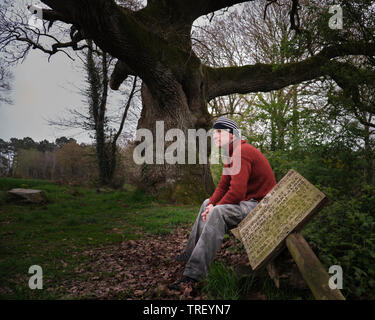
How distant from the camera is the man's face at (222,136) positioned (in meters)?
3.62

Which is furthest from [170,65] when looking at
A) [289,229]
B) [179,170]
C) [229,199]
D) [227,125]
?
[289,229]

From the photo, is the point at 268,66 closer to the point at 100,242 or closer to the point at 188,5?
the point at 188,5

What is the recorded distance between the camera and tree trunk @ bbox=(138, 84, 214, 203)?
9.15 meters

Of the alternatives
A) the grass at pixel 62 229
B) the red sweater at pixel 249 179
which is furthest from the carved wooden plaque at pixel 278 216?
the grass at pixel 62 229

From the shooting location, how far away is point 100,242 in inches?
212

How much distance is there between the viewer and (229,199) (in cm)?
320

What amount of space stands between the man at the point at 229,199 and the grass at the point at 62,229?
1796mm

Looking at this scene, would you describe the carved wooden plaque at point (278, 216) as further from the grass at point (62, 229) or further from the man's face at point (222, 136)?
the grass at point (62, 229)

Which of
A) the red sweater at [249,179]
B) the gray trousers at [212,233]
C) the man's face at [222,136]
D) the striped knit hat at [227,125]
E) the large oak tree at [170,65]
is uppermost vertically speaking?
the large oak tree at [170,65]

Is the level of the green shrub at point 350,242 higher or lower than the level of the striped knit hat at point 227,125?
lower

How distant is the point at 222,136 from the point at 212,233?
133 cm

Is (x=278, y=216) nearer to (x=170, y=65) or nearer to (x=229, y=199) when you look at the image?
(x=229, y=199)

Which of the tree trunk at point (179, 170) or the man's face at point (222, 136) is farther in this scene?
the tree trunk at point (179, 170)
